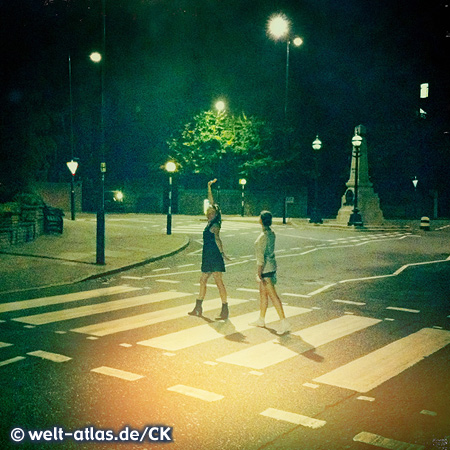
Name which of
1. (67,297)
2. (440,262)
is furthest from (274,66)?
(67,297)

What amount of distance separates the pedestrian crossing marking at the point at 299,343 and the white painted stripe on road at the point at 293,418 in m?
1.32

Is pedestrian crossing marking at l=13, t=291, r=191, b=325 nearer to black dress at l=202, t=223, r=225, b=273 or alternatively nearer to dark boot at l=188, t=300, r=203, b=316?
dark boot at l=188, t=300, r=203, b=316

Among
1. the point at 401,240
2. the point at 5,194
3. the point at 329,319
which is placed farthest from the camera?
the point at 401,240

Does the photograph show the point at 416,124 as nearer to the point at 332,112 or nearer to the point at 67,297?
the point at 332,112

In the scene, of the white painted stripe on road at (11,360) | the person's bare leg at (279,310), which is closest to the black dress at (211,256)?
the person's bare leg at (279,310)

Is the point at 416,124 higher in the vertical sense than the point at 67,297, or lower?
higher

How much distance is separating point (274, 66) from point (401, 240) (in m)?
27.0

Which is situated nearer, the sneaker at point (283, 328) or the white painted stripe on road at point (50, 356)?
the white painted stripe on road at point (50, 356)

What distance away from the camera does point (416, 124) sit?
50.0 m

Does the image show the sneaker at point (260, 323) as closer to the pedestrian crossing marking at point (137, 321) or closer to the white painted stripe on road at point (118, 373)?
the pedestrian crossing marking at point (137, 321)

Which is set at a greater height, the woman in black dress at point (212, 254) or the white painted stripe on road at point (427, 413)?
the woman in black dress at point (212, 254)

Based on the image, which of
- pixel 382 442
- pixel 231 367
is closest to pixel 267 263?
pixel 231 367

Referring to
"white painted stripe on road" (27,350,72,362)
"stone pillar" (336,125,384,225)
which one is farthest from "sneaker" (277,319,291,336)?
"stone pillar" (336,125,384,225)

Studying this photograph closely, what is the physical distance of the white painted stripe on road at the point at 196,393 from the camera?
541cm
